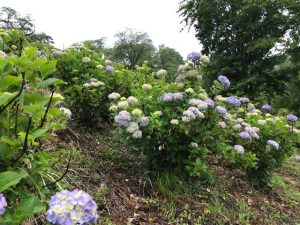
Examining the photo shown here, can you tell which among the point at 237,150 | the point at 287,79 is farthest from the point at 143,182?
the point at 287,79

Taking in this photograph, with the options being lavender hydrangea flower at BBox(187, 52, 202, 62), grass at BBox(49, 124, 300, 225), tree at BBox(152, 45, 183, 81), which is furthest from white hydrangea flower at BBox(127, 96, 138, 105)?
tree at BBox(152, 45, 183, 81)

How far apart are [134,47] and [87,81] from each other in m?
47.7

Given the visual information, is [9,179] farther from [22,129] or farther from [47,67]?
[47,67]

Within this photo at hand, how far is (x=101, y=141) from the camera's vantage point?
13.1 feet

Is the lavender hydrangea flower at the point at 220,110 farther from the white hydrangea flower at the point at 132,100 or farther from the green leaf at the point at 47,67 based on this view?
the green leaf at the point at 47,67

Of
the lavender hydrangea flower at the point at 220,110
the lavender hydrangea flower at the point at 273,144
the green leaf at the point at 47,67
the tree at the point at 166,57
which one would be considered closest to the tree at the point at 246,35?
the lavender hydrangea flower at the point at 273,144

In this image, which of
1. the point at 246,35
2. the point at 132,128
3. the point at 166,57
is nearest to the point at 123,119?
the point at 132,128

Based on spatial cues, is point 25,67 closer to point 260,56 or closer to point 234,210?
point 234,210

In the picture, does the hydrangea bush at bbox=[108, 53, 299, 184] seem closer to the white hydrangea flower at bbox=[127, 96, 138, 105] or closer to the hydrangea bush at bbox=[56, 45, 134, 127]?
the white hydrangea flower at bbox=[127, 96, 138, 105]

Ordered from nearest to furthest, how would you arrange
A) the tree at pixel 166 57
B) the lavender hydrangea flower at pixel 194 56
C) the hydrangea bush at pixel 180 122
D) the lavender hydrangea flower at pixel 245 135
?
the hydrangea bush at pixel 180 122, the lavender hydrangea flower at pixel 194 56, the lavender hydrangea flower at pixel 245 135, the tree at pixel 166 57

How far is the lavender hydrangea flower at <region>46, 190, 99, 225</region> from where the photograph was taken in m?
0.97

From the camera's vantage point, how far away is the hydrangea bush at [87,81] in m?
3.81

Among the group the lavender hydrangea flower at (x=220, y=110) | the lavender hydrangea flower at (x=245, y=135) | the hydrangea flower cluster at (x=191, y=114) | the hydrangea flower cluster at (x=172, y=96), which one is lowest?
the lavender hydrangea flower at (x=245, y=135)

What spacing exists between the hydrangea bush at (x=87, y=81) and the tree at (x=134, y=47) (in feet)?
150
